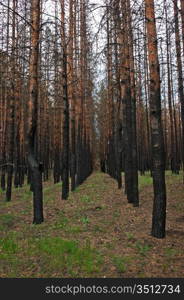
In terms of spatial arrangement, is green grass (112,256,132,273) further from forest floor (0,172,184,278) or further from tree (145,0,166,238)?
tree (145,0,166,238)

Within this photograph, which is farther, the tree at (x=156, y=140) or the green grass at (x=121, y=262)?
the tree at (x=156, y=140)

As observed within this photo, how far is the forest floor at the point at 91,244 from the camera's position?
16.3ft

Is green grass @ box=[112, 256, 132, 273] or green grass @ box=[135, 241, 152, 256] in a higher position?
green grass @ box=[135, 241, 152, 256]

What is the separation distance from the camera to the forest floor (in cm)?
498

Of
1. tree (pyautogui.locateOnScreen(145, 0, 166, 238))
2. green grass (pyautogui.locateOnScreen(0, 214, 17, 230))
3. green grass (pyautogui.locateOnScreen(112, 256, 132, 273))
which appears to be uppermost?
tree (pyautogui.locateOnScreen(145, 0, 166, 238))

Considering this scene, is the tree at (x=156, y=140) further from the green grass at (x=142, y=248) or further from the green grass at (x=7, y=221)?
the green grass at (x=7, y=221)

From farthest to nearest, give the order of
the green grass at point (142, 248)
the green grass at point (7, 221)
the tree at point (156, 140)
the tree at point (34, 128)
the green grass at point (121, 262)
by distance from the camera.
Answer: the tree at point (34, 128) < the green grass at point (7, 221) < the tree at point (156, 140) < the green grass at point (142, 248) < the green grass at point (121, 262)

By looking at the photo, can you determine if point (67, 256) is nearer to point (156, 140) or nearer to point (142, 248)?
point (142, 248)

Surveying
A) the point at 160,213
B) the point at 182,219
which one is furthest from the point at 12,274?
the point at 182,219

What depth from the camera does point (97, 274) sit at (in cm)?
477

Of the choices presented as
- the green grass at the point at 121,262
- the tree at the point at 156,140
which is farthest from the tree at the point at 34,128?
the green grass at the point at 121,262

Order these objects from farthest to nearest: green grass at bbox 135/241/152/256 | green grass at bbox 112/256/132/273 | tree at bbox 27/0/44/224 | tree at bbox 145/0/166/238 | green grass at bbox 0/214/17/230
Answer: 1. tree at bbox 27/0/44/224
2. green grass at bbox 0/214/17/230
3. tree at bbox 145/0/166/238
4. green grass at bbox 135/241/152/256
5. green grass at bbox 112/256/132/273

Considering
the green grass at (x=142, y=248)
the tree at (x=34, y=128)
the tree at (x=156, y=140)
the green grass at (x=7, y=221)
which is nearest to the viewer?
the green grass at (x=142, y=248)

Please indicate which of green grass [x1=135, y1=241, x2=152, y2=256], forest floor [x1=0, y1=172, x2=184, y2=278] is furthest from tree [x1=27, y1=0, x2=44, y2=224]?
green grass [x1=135, y1=241, x2=152, y2=256]
